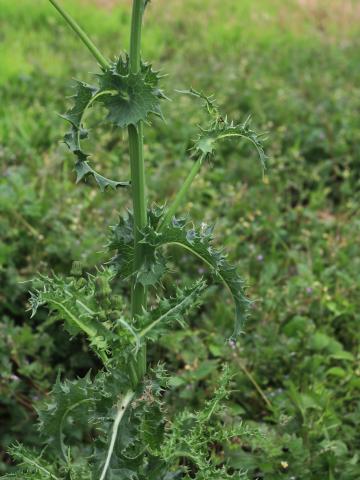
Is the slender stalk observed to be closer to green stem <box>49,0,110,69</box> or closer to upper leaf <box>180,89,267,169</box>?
upper leaf <box>180,89,267,169</box>

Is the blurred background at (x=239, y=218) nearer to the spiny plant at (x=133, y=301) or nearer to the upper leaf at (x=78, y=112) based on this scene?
the spiny plant at (x=133, y=301)

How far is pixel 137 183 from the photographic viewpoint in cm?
157

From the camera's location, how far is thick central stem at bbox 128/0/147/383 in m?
1.48

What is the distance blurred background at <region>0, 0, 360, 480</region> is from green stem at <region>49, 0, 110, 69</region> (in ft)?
1.76

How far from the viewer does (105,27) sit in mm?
6047

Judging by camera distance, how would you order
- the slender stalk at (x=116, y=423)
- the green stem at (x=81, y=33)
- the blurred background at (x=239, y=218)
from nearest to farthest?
the green stem at (x=81, y=33), the slender stalk at (x=116, y=423), the blurred background at (x=239, y=218)

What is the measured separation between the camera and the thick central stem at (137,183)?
1.48 meters

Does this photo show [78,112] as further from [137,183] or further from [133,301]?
[133,301]

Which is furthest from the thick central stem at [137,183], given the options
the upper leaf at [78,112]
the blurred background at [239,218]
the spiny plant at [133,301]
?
the blurred background at [239,218]

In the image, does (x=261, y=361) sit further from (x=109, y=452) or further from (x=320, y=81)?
(x=320, y=81)

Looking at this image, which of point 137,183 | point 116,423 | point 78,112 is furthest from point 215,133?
point 116,423

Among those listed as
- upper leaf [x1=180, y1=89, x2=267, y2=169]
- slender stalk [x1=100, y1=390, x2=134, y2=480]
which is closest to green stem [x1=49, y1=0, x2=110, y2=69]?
upper leaf [x1=180, y1=89, x2=267, y2=169]

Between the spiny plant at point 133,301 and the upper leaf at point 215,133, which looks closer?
the spiny plant at point 133,301

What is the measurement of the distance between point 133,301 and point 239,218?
1839 millimetres
